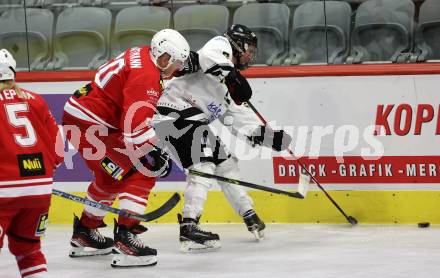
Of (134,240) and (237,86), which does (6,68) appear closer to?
(134,240)

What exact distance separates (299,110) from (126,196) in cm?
160

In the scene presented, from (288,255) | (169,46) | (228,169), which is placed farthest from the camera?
(228,169)

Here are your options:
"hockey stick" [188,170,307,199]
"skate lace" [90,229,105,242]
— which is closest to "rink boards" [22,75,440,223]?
"hockey stick" [188,170,307,199]

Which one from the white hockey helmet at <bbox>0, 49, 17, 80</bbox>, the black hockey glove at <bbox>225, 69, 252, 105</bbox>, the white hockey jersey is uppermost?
the white hockey helmet at <bbox>0, 49, 17, 80</bbox>

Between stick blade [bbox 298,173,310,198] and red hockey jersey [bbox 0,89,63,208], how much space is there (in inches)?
84.8

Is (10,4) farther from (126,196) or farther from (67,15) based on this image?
(126,196)

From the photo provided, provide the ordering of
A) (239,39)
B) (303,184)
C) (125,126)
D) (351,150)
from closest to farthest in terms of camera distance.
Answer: (125,126), (239,39), (303,184), (351,150)

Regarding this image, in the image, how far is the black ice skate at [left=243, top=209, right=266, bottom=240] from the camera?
5.75 m

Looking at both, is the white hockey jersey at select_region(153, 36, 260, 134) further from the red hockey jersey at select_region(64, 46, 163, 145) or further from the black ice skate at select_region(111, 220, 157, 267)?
the black ice skate at select_region(111, 220, 157, 267)

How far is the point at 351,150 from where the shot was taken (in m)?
6.12

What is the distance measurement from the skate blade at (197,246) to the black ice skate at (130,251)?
0.39 meters

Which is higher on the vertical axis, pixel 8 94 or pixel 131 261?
pixel 8 94

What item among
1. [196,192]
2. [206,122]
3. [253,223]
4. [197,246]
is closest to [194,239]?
[197,246]

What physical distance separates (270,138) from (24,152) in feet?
7.11
